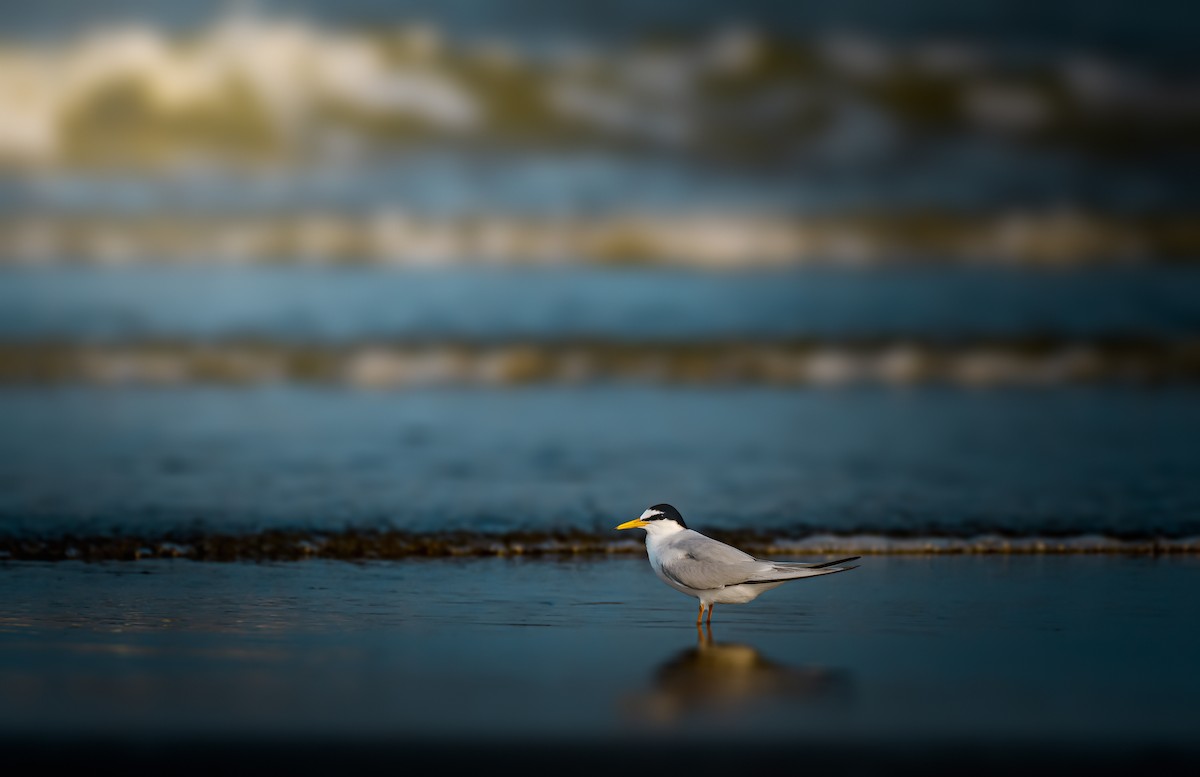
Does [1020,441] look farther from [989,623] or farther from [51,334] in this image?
[51,334]

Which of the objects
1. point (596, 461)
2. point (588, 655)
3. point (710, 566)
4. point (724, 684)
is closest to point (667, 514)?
point (710, 566)

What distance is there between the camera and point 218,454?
11.8 meters

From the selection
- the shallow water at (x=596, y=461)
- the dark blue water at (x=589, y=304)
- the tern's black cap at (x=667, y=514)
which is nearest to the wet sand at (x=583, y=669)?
the tern's black cap at (x=667, y=514)

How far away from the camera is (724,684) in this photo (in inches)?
203

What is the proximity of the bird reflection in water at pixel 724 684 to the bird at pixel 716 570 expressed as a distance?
32 cm

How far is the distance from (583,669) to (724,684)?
533mm

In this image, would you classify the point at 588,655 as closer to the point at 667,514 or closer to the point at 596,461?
the point at 667,514

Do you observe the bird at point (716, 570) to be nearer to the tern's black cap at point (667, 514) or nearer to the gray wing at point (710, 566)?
the gray wing at point (710, 566)

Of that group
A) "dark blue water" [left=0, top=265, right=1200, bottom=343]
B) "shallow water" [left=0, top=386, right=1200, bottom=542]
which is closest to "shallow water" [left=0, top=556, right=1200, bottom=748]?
"shallow water" [left=0, top=386, right=1200, bottom=542]

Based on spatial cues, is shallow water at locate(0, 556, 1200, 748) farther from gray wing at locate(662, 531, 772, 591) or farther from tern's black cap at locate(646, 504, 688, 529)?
tern's black cap at locate(646, 504, 688, 529)

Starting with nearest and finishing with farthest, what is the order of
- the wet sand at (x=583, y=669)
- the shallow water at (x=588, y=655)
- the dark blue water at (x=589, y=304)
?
the wet sand at (x=583, y=669) → the shallow water at (x=588, y=655) → the dark blue water at (x=589, y=304)

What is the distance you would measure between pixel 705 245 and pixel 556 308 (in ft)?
10.5

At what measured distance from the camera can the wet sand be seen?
4371 millimetres

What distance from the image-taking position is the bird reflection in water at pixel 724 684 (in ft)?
15.8
